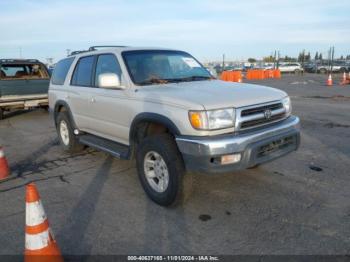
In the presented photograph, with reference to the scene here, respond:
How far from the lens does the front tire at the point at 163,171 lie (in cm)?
369

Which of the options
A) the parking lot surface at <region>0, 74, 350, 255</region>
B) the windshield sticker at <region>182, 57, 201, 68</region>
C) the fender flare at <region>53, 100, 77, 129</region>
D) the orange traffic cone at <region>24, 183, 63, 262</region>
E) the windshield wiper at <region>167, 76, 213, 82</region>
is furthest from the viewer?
the fender flare at <region>53, 100, 77, 129</region>

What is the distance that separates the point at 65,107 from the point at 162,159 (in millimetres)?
3191

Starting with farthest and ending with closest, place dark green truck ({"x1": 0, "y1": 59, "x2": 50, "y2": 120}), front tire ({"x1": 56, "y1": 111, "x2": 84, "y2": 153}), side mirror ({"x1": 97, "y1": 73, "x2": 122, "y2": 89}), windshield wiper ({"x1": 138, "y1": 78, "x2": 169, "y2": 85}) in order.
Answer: dark green truck ({"x1": 0, "y1": 59, "x2": 50, "y2": 120}) → front tire ({"x1": 56, "y1": 111, "x2": 84, "y2": 153}) → windshield wiper ({"x1": 138, "y1": 78, "x2": 169, "y2": 85}) → side mirror ({"x1": 97, "y1": 73, "x2": 122, "y2": 89})

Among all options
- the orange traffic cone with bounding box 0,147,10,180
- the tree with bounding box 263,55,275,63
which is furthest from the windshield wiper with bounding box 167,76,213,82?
the tree with bounding box 263,55,275,63

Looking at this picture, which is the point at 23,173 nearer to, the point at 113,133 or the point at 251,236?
the point at 113,133

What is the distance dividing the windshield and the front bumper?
130cm

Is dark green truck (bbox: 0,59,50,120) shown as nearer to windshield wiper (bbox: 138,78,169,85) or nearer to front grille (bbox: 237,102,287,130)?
windshield wiper (bbox: 138,78,169,85)

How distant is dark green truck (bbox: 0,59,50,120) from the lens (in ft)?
35.1

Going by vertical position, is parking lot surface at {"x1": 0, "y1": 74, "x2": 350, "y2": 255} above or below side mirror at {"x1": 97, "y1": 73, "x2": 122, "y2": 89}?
below

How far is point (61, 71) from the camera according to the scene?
6652 millimetres

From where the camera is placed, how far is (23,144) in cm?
752


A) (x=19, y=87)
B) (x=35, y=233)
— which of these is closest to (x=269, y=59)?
(x=19, y=87)

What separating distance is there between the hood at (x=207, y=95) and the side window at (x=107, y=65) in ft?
2.39

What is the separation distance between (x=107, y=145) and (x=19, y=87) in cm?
732
